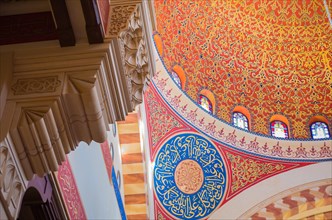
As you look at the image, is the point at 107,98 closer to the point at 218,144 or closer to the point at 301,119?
the point at 218,144

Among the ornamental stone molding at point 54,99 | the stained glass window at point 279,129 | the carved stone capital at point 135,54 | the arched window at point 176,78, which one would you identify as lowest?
the ornamental stone molding at point 54,99

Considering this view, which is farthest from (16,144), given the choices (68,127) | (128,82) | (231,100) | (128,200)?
(231,100)

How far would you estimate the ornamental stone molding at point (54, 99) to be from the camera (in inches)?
128

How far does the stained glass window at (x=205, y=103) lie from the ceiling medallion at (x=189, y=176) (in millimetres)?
711

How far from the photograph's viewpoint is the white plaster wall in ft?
17.9

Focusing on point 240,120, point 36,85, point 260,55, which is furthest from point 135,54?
point 260,55

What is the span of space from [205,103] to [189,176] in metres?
1.42

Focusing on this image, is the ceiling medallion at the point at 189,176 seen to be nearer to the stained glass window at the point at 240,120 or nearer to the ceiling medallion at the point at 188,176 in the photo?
the ceiling medallion at the point at 188,176

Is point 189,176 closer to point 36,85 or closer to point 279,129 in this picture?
point 279,129

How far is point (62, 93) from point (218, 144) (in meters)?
7.56

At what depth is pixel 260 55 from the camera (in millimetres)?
11664

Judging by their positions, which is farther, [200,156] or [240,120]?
[240,120]

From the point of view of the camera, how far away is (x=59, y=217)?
4789 millimetres

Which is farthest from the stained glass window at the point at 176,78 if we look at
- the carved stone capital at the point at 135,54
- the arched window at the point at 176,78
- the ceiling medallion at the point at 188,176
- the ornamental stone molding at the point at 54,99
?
the ornamental stone molding at the point at 54,99
